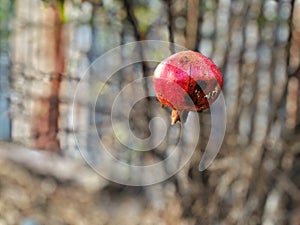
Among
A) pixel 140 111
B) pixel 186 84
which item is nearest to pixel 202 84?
pixel 186 84

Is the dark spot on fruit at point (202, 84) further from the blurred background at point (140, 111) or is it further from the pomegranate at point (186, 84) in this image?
the blurred background at point (140, 111)

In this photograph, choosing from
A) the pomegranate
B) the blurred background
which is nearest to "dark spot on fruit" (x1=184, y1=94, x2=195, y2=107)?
the pomegranate

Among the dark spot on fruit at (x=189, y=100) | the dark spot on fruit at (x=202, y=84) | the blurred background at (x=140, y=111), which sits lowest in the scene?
the blurred background at (x=140, y=111)

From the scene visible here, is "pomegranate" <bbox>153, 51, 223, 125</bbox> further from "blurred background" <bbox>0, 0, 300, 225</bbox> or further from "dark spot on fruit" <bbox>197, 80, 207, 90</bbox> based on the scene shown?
"blurred background" <bbox>0, 0, 300, 225</bbox>

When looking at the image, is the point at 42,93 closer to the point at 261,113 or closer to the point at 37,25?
the point at 37,25

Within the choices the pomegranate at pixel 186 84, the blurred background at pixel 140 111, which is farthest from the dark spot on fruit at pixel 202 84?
the blurred background at pixel 140 111

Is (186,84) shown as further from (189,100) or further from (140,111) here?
(140,111)

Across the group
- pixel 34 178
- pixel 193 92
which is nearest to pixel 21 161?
pixel 34 178
